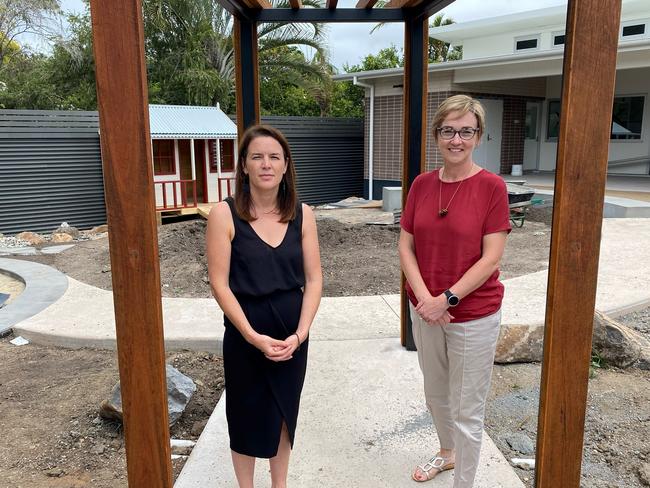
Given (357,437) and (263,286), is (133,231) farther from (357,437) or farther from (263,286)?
(357,437)

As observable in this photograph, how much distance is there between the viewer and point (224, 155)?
48.2 feet

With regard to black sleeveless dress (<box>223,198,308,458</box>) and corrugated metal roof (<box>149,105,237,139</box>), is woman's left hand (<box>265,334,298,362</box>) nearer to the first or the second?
black sleeveless dress (<box>223,198,308,458</box>)

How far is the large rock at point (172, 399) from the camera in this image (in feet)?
10.3

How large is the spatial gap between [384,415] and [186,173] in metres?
12.2

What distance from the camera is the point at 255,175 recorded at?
79.2 inches

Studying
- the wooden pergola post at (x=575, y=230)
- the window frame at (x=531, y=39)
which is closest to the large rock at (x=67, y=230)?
the wooden pergola post at (x=575, y=230)

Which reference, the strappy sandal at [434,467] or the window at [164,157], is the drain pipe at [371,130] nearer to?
the window at [164,157]

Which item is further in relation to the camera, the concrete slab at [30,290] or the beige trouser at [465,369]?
the concrete slab at [30,290]

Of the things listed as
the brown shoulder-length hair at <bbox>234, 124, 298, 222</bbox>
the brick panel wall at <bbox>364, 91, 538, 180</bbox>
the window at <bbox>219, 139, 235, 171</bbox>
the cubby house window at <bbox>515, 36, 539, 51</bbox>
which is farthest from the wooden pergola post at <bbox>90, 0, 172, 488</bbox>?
the cubby house window at <bbox>515, 36, 539, 51</bbox>

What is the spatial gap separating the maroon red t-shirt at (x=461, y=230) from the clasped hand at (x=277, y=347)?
58cm

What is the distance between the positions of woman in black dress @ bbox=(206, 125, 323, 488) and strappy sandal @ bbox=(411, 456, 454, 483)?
0.73 metres

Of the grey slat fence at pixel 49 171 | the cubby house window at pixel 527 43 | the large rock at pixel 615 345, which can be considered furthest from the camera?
the cubby house window at pixel 527 43

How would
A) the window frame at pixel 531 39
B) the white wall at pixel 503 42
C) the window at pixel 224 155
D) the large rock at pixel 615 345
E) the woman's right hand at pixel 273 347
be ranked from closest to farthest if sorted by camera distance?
the woman's right hand at pixel 273 347 → the large rock at pixel 615 345 → the window at pixel 224 155 → the white wall at pixel 503 42 → the window frame at pixel 531 39

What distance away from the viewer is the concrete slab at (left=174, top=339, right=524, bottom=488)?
2510mm
